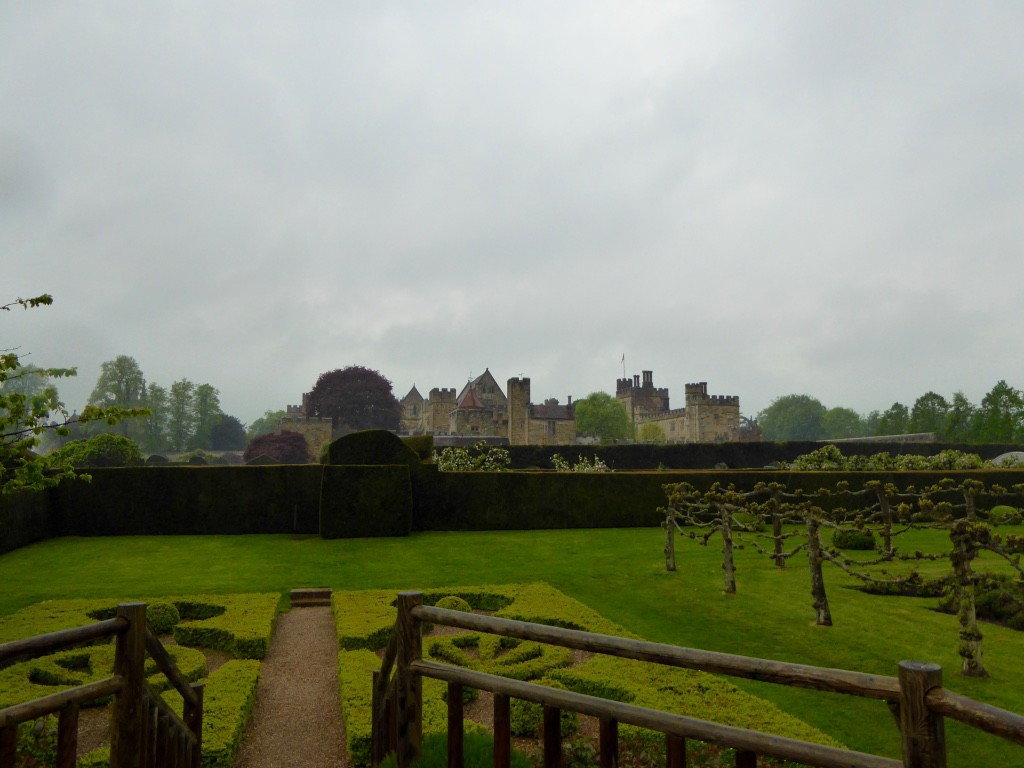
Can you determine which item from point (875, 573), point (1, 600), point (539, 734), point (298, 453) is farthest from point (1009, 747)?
point (298, 453)

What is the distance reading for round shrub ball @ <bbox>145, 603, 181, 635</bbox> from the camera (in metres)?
9.40

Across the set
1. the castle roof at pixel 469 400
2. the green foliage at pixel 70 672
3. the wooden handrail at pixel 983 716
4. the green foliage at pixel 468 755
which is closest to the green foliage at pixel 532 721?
the green foliage at pixel 468 755

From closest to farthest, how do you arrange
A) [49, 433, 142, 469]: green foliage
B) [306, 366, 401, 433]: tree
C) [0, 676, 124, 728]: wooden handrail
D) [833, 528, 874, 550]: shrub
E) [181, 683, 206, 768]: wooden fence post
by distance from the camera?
[0, 676, 124, 728]: wooden handrail < [181, 683, 206, 768]: wooden fence post < [49, 433, 142, 469]: green foliage < [833, 528, 874, 550]: shrub < [306, 366, 401, 433]: tree

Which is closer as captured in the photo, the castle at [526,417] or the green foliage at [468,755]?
Result: the green foliage at [468,755]

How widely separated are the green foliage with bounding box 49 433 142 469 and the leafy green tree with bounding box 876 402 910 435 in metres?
71.8

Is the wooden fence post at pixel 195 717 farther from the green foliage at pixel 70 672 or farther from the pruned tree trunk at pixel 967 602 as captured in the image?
the pruned tree trunk at pixel 967 602

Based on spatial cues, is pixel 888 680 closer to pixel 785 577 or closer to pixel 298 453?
pixel 785 577

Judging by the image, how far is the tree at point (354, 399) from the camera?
259 ft

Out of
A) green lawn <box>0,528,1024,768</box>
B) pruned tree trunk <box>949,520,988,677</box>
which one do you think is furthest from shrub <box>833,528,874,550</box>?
pruned tree trunk <box>949,520,988,677</box>

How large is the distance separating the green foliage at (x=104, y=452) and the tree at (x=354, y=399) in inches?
1743

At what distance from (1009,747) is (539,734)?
3736 millimetres

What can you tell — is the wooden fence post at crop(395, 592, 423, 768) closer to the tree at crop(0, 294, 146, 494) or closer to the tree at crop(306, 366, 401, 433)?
the tree at crop(0, 294, 146, 494)

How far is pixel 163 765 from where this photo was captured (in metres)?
4.27

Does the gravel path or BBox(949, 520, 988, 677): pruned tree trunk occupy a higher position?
BBox(949, 520, 988, 677): pruned tree trunk
